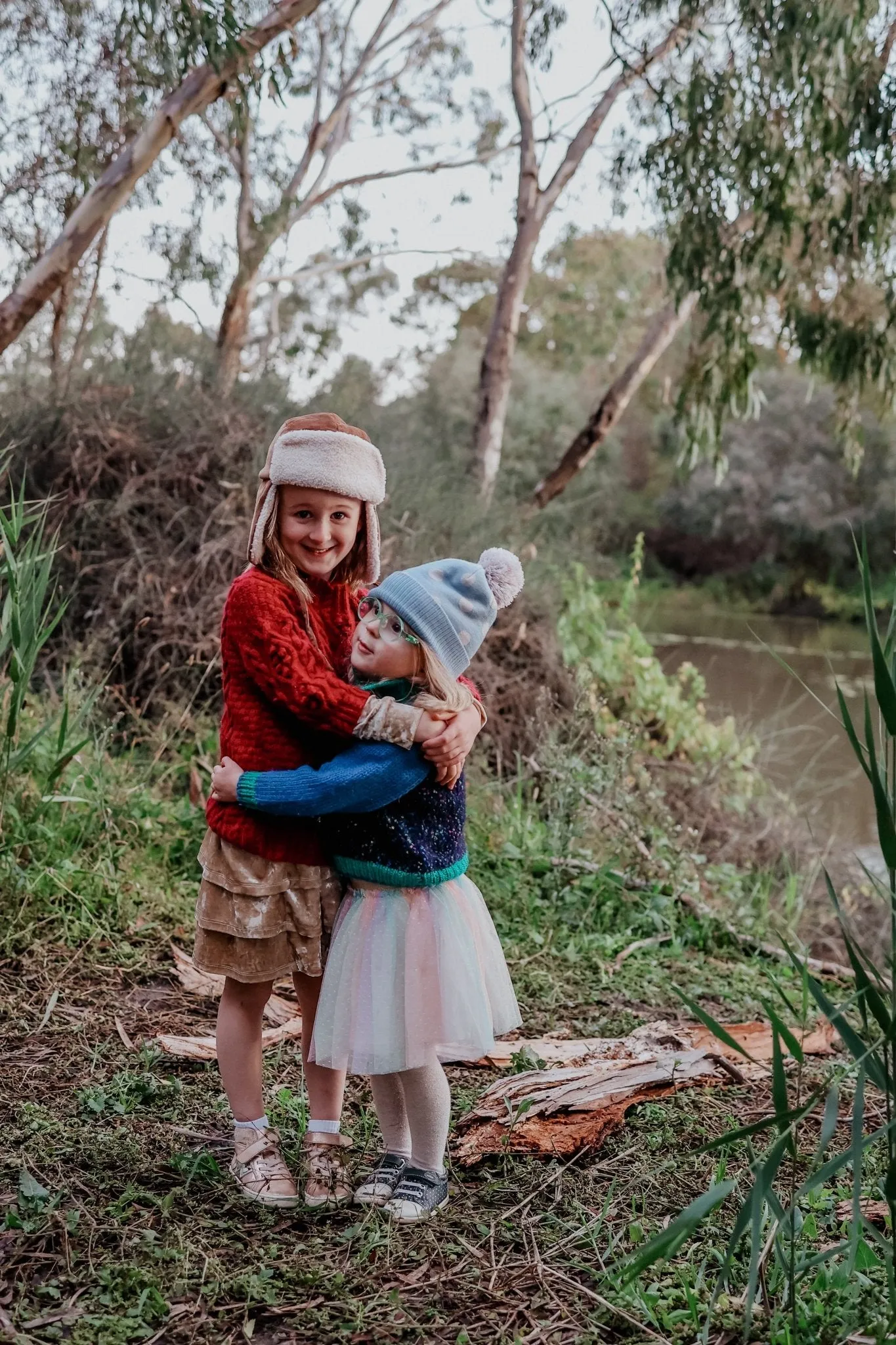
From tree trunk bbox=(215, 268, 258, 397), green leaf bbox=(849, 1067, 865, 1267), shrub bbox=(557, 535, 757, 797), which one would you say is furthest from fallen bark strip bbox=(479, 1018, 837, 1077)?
tree trunk bbox=(215, 268, 258, 397)

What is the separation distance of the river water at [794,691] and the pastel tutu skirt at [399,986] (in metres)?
0.79

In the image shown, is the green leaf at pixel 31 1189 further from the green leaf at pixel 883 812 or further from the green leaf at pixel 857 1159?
the green leaf at pixel 883 812

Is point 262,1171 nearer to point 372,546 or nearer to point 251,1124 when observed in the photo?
point 251,1124

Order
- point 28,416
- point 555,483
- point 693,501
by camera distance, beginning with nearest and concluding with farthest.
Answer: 1. point 28,416
2. point 555,483
3. point 693,501

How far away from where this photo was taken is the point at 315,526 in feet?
7.39

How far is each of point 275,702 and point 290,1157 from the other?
98cm

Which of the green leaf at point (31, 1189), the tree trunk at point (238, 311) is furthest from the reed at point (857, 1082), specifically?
the tree trunk at point (238, 311)

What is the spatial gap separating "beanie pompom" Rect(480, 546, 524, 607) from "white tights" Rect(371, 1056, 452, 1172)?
917mm

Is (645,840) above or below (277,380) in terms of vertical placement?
below

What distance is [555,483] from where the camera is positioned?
9477mm

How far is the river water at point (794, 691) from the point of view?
25.2 feet

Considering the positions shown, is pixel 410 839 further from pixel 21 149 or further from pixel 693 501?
pixel 693 501

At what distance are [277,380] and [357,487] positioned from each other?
5341mm

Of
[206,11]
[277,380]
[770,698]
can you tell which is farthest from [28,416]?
[770,698]
